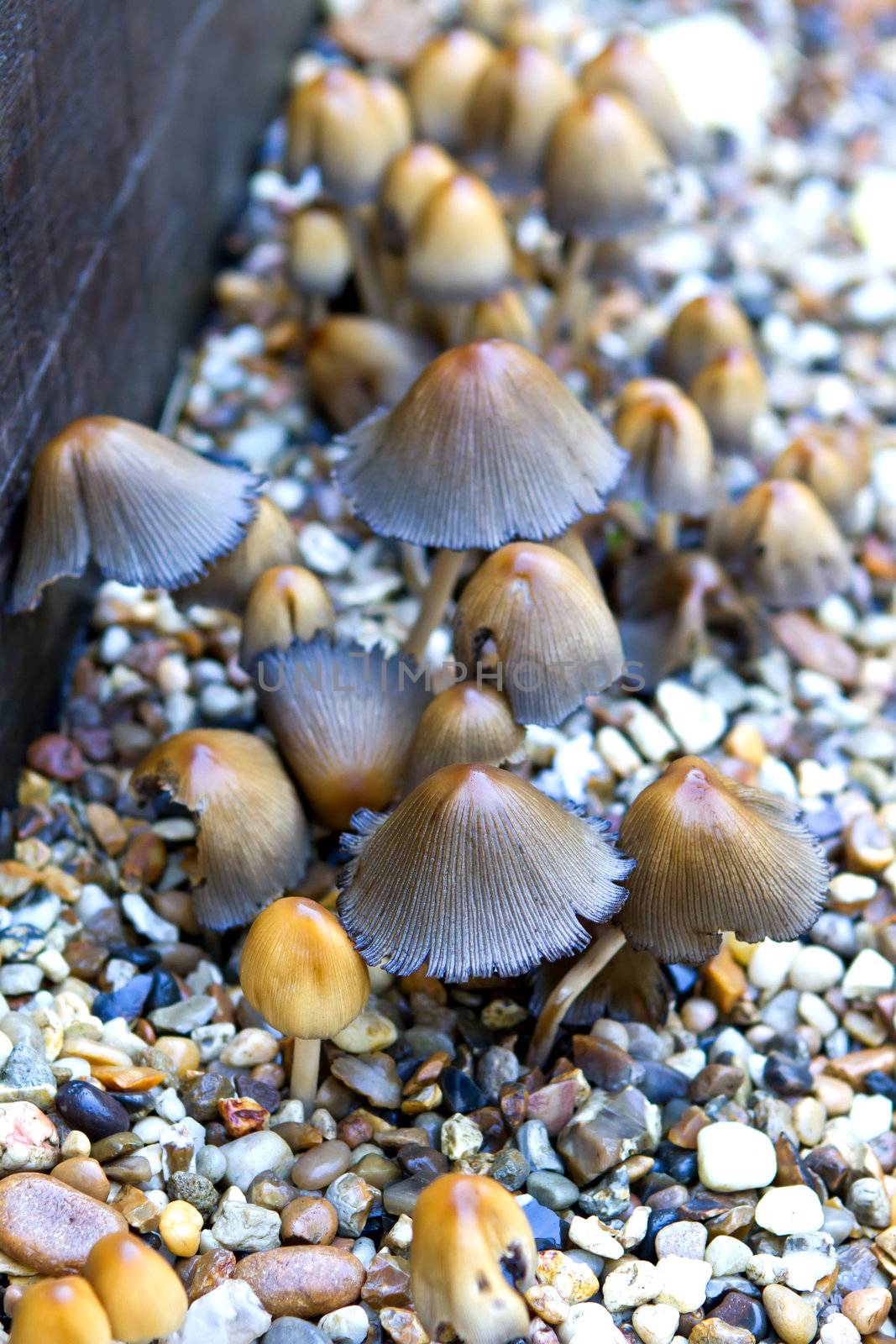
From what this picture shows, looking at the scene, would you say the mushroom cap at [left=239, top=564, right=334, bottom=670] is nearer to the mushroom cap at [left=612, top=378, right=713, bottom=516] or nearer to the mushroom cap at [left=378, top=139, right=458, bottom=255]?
the mushroom cap at [left=612, top=378, right=713, bottom=516]

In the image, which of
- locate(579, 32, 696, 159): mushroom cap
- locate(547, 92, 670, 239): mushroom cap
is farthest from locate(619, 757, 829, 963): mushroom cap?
locate(579, 32, 696, 159): mushroom cap

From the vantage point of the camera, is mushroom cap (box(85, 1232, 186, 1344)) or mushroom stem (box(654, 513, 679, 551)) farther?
mushroom stem (box(654, 513, 679, 551))

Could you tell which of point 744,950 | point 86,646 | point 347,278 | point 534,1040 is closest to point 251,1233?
point 534,1040

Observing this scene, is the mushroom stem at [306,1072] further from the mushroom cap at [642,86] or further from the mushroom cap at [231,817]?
the mushroom cap at [642,86]

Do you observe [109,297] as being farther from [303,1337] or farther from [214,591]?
[303,1337]

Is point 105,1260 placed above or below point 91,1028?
above

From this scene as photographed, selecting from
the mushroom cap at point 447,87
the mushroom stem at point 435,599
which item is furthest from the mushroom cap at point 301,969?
the mushroom cap at point 447,87

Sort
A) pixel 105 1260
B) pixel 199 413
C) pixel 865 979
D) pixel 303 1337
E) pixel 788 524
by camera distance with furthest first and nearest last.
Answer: pixel 199 413 < pixel 788 524 < pixel 865 979 < pixel 303 1337 < pixel 105 1260
